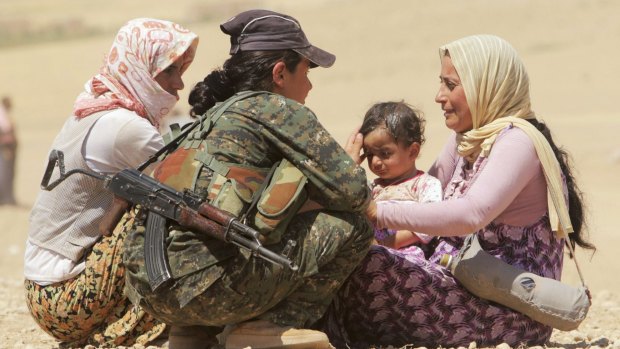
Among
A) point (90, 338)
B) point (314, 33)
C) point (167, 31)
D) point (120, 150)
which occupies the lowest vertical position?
point (314, 33)

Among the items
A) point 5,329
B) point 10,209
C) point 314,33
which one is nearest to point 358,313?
point 5,329

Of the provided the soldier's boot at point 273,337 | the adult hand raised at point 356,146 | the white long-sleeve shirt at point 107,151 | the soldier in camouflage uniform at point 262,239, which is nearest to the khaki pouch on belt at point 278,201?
the soldier in camouflage uniform at point 262,239

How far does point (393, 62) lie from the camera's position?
1222 inches

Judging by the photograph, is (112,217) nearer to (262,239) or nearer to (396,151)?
(262,239)

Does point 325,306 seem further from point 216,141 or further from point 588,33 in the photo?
point 588,33

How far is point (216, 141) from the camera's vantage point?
4.66 metres

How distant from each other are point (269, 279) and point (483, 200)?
3.21 ft

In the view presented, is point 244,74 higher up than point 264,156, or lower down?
higher up

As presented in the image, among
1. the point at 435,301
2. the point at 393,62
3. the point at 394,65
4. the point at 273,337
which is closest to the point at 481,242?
the point at 435,301

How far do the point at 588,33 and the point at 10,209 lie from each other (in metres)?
19.9

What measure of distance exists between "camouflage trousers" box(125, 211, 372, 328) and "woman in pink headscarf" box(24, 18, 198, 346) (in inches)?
17.7

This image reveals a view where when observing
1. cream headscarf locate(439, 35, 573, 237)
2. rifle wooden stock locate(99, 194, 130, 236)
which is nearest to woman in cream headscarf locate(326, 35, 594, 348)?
cream headscarf locate(439, 35, 573, 237)

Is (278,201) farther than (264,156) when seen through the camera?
No

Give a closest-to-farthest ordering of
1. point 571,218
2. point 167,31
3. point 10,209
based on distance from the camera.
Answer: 1. point 571,218
2. point 167,31
3. point 10,209
